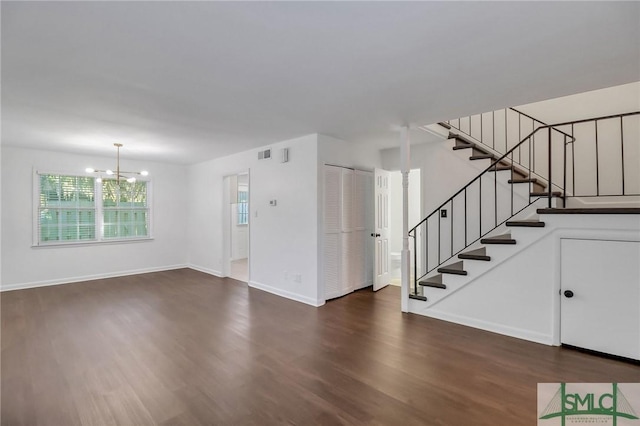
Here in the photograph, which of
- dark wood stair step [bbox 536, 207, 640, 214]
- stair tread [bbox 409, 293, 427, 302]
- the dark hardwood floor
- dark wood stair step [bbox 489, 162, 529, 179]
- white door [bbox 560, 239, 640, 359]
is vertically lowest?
the dark hardwood floor

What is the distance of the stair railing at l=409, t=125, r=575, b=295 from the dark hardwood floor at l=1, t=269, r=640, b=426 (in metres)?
1.42

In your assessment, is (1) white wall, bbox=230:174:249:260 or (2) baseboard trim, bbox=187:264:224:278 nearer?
(2) baseboard trim, bbox=187:264:224:278

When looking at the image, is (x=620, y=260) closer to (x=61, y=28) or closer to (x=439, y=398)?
(x=439, y=398)

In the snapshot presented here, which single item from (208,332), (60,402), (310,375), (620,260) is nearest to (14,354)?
(60,402)

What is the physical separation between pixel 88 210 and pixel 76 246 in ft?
2.48

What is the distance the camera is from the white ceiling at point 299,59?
1764 millimetres

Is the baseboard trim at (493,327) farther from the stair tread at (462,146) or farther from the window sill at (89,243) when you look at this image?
the window sill at (89,243)

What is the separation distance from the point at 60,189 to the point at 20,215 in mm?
756

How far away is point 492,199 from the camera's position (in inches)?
178

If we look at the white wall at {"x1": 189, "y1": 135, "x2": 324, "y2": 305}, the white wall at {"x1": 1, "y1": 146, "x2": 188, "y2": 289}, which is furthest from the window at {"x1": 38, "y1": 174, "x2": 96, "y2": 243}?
the white wall at {"x1": 189, "y1": 135, "x2": 324, "y2": 305}

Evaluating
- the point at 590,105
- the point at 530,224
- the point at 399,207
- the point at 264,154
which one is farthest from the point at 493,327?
the point at 399,207

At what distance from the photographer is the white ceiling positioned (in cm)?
176

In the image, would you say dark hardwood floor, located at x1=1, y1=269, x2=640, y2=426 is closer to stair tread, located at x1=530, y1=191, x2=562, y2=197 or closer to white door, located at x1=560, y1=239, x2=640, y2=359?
white door, located at x1=560, y1=239, x2=640, y2=359

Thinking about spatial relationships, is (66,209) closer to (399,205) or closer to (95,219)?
(95,219)
